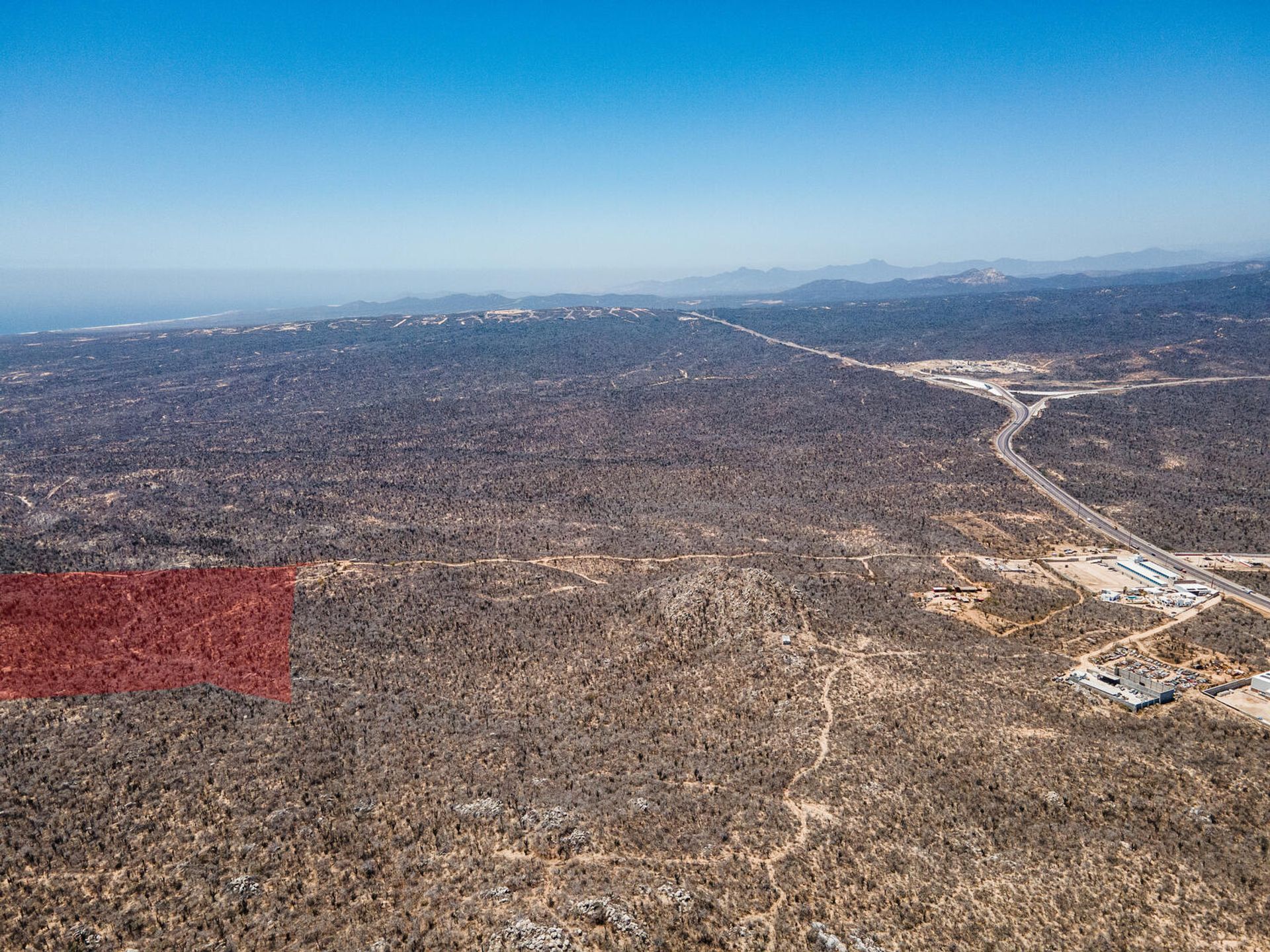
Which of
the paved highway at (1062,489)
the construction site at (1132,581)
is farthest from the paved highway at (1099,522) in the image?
the construction site at (1132,581)

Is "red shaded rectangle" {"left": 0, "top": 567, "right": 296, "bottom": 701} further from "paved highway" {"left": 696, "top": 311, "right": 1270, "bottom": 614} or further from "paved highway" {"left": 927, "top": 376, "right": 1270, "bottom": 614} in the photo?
"paved highway" {"left": 696, "top": 311, "right": 1270, "bottom": 614}

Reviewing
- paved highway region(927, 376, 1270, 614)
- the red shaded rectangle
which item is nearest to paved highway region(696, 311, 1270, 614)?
paved highway region(927, 376, 1270, 614)

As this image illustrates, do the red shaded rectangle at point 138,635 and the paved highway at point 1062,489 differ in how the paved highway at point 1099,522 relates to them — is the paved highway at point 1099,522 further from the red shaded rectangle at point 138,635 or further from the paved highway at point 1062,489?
the red shaded rectangle at point 138,635

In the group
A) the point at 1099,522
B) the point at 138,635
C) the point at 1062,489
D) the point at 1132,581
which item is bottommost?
the point at 1132,581

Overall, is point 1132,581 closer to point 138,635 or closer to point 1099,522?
point 1099,522

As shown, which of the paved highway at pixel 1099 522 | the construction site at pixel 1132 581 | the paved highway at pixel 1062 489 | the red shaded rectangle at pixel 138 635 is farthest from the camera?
the paved highway at pixel 1062 489

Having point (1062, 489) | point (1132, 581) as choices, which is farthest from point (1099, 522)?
point (1132, 581)

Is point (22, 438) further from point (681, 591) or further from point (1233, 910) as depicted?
point (1233, 910)
